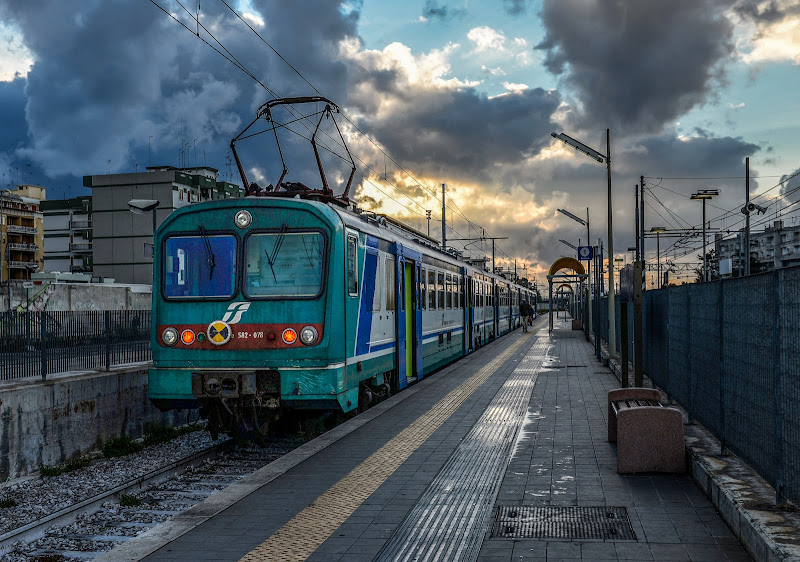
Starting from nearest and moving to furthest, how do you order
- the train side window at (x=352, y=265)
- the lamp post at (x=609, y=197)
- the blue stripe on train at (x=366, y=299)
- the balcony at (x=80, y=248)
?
the train side window at (x=352, y=265) → the blue stripe on train at (x=366, y=299) → the lamp post at (x=609, y=197) → the balcony at (x=80, y=248)

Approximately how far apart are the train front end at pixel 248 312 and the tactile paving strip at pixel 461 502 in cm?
199

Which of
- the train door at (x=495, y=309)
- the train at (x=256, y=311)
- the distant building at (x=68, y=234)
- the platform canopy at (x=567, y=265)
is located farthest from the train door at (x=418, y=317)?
the distant building at (x=68, y=234)

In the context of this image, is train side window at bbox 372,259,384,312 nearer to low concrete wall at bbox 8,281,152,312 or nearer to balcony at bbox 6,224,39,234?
low concrete wall at bbox 8,281,152,312

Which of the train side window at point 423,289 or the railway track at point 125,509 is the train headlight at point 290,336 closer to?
the railway track at point 125,509

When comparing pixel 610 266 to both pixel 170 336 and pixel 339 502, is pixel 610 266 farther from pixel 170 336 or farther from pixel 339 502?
pixel 339 502

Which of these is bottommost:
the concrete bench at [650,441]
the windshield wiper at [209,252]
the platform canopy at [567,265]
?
the concrete bench at [650,441]

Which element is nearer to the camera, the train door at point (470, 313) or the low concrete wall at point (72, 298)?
the train door at point (470, 313)

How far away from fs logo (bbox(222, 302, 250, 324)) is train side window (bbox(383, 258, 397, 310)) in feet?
10.8

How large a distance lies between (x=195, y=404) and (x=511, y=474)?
14.4ft

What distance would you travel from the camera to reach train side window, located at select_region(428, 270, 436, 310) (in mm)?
17531

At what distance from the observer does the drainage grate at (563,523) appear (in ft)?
19.4

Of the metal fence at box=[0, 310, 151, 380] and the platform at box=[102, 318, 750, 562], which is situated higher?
the metal fence at box=[0, 310, 151, 380]

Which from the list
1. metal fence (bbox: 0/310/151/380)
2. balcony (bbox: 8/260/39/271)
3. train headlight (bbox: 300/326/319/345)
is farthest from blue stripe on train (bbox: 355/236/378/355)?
balcony (bbox: 8/260/39/271)

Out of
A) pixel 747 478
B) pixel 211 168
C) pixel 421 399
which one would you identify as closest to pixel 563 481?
pixel 747 478
